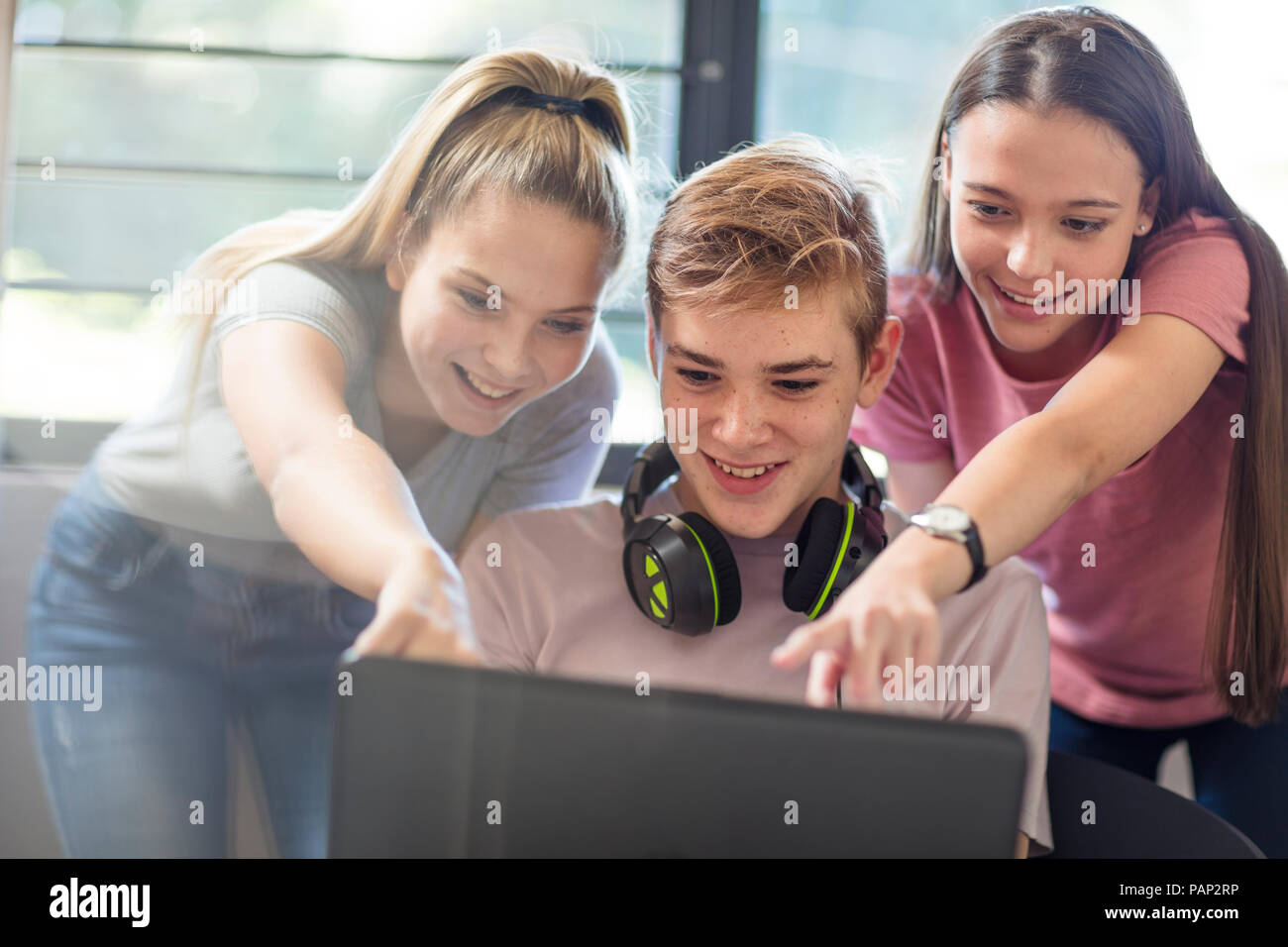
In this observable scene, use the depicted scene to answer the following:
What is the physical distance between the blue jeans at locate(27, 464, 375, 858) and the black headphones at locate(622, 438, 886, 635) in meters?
0.36

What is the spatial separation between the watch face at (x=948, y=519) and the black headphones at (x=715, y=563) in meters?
0.11

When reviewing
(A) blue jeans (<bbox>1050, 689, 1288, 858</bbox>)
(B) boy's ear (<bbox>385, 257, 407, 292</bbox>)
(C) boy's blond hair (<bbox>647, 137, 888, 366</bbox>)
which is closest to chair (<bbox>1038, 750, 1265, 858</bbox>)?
(A) blue jeans (<bbox>1050, 689, 1288, 858</bbox>)

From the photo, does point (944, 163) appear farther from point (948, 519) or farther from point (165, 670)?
point (165, 670)

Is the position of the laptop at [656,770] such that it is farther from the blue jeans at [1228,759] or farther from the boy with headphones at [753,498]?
the blue jeans at [1228,759]

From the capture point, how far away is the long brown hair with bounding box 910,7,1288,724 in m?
1.05

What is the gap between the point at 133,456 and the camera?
1.19m

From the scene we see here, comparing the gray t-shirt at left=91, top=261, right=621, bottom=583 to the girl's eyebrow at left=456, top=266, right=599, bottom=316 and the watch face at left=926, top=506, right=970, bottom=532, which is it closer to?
the girl's eyebrow at left=456, top=266, right=599, bottom=316

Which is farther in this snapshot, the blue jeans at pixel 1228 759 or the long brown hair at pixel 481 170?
the blue jeans at pixel 1228 759

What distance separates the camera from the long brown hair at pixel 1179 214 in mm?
1052

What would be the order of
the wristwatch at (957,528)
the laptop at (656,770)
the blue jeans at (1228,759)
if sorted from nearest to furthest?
the laptop at (656,770) → the wristwatch at (957,528) → the blue jeans at (1228,759)

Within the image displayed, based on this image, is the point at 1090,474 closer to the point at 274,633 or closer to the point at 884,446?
the point at 884,446

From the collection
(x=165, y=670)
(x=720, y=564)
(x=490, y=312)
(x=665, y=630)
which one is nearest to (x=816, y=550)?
(x=720, y=564)

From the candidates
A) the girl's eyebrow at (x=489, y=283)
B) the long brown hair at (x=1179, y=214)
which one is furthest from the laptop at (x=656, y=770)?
the long brown hair at (x=1179, y=214)

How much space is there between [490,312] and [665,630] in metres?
0.38
